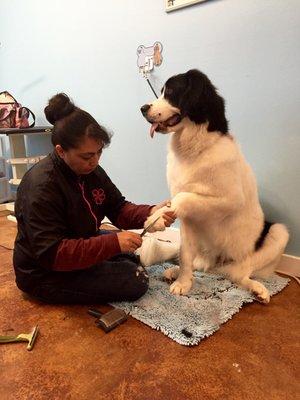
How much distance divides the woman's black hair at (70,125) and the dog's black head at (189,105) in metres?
0.25

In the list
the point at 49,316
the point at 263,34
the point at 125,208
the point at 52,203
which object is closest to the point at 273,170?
the point at 263,34

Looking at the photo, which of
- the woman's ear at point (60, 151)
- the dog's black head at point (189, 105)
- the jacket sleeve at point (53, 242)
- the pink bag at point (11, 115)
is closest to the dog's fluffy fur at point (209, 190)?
the dog's black head at point (189, 105)

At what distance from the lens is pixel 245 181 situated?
141 cm

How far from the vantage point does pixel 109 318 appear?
3.89 ft

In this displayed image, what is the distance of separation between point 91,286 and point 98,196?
0.37m

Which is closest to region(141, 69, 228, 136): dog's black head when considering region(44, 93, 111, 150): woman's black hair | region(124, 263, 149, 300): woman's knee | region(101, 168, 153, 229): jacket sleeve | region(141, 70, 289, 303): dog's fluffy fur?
region(141, 70, 289, 303): dog's fluffy fur

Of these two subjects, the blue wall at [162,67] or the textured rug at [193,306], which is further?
the blue wall at [162,67]

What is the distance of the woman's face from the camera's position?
1119 mm

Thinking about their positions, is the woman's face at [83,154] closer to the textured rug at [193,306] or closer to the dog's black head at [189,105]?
the dog's black head at [189,105]

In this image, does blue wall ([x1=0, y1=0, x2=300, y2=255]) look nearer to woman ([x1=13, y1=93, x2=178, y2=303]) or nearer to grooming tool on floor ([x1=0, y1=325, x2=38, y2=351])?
woman ([x1=13, y1=93, x2=178, y2=303])

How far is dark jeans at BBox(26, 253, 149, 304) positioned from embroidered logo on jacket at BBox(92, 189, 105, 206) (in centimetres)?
26

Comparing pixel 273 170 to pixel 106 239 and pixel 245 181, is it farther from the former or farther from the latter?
pixel 106 239

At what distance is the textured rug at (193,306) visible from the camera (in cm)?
115

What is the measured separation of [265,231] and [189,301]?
0.50 metres
